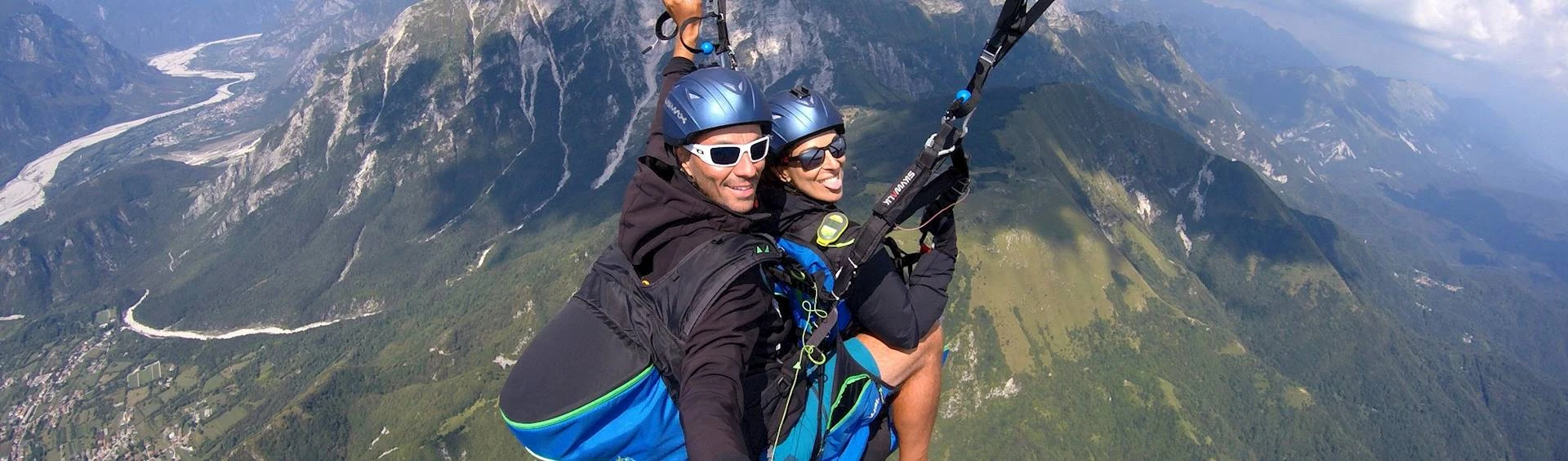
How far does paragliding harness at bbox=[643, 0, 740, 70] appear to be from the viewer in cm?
1027

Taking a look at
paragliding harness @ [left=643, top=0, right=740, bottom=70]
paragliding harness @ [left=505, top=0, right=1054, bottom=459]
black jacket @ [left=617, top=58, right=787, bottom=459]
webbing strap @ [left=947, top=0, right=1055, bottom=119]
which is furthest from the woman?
webbing strap @ [left=947, top=0, right=1055, bottom=119]

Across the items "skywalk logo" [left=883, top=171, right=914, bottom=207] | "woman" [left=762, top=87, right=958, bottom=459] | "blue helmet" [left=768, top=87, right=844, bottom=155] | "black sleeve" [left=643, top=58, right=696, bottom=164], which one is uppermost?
"black sleeve" [left=643, top=58, right=696, bottom=164]

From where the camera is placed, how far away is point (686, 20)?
10.4 metres

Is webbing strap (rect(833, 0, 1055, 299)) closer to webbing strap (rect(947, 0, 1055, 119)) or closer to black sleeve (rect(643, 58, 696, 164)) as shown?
webbing strap (rect(947, 0, 1055, 119))

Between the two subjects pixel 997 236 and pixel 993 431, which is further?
pixel 997 236

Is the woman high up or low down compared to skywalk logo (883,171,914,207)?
down

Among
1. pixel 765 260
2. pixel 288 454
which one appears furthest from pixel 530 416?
pixel 288 454

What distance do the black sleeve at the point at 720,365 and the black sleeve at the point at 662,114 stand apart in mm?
2294

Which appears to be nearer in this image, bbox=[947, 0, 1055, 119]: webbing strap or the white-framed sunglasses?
the white-framed sunglasses

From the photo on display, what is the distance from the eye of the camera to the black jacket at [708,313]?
4.96 m

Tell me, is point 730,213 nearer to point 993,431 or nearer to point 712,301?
point 712,301

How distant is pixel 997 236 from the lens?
174 metres

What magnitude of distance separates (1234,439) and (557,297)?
178924 millimetres

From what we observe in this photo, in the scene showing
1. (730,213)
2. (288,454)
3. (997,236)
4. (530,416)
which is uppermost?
(730,213)
